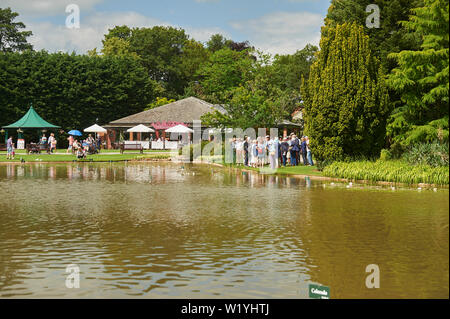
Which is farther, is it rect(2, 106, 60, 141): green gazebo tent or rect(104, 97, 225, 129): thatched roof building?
rect(104, 97, 225, 129): thatched roof building

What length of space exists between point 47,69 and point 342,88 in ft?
163

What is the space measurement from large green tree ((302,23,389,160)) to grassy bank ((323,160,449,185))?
170cm

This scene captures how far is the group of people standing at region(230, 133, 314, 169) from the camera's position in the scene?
3331cm

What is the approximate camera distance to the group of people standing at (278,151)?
3331 cm

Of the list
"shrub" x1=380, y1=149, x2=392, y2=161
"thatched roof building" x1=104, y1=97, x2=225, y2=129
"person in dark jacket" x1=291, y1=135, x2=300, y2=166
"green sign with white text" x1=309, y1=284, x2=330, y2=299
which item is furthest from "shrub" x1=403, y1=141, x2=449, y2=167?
"thatched roof building" x1=104, y1=97, x2=225, y2=129

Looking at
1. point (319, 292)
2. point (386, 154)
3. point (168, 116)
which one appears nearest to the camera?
point (319, 292)

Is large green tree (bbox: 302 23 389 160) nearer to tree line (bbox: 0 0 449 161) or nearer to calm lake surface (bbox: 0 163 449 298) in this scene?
tree line (bbox: 0 0 449 161)

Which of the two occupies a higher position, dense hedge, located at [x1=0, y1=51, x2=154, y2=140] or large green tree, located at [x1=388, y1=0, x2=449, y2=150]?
dense hedge, located at [x1=0, y1=51, x2=154, y2=140]

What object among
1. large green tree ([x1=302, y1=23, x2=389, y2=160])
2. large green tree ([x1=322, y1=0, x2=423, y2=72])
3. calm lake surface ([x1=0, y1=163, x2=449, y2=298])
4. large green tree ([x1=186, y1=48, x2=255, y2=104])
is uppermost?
large green tree ([x1=186, y1=48, x2=255, y2=104])

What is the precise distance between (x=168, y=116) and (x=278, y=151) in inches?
1444

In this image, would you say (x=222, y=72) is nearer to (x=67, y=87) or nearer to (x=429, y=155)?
(x=67, y=87)

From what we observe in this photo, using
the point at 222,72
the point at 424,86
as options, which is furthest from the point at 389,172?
the point at 222,72

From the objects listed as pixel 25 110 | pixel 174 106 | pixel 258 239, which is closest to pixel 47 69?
pixel 25 110

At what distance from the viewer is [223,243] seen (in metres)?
11.1
